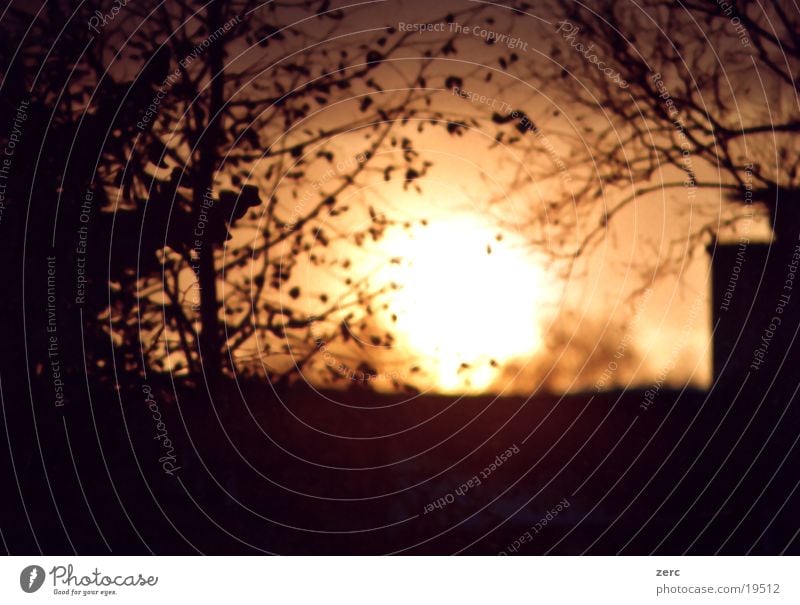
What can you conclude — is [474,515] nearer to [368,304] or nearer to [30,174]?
[368,304]

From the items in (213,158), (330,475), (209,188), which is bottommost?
(330,475)

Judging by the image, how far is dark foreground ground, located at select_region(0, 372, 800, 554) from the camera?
9.95ft

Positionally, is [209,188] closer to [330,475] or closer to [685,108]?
[330,475]

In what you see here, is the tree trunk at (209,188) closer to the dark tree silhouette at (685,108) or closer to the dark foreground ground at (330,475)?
the dark foreground ground at (330,475)

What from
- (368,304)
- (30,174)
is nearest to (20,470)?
(30,174)

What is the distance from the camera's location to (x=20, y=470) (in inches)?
119

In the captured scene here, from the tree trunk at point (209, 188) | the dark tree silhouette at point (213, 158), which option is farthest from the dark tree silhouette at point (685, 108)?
the tree trunk at point (209, 188)
